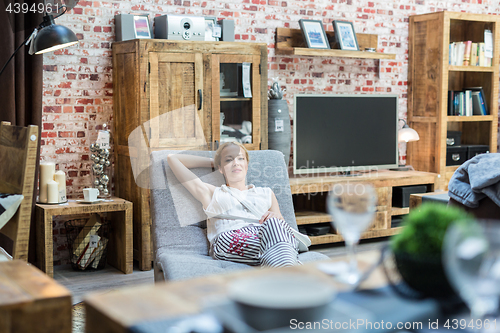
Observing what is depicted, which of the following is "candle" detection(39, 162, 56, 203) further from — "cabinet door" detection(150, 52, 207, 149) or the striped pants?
the striped pants

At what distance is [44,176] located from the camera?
11.1 ft

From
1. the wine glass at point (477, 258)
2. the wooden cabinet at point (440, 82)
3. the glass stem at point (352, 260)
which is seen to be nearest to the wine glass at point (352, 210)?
the glass stem at point (352, 260)

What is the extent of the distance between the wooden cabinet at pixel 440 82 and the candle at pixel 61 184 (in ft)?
10.4

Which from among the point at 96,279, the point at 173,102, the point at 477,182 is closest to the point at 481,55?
the point at 477,182

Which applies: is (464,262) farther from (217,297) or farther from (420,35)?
(420,35)

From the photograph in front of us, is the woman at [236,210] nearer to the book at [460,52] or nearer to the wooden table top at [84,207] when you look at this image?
the wooden table top at [84,207]

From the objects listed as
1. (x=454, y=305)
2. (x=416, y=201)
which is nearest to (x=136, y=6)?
(x=416, y=201)

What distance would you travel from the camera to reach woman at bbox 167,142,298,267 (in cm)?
229

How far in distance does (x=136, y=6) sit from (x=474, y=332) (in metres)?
3.49

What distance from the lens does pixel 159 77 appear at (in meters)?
3.51

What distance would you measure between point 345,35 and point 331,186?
131 cm

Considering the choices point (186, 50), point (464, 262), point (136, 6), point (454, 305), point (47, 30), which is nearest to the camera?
point (464, 262)

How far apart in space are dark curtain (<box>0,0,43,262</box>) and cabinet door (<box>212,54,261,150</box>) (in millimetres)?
1135

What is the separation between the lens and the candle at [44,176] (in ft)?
11.0
